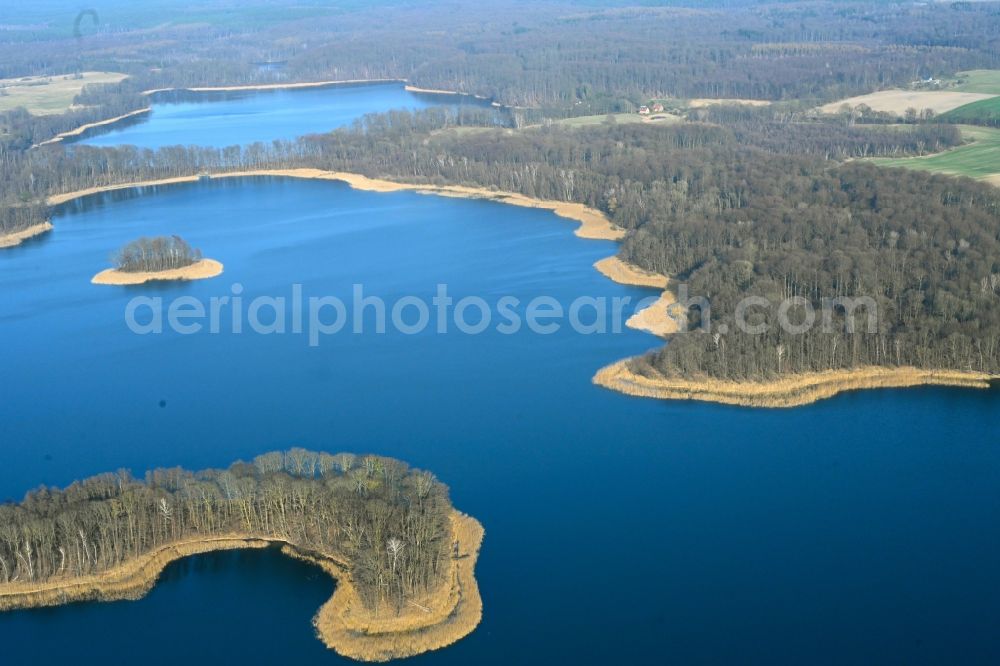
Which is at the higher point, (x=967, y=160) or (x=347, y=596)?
(x=967, y=160)

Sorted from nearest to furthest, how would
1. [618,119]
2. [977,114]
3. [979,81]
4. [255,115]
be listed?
[977,114] < [618,119] < [979,81] < [255,115]

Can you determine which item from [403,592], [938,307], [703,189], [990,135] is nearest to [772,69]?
[990,135]

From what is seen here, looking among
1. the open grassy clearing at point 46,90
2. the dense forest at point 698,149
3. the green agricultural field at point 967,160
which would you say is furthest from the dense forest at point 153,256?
the open grassy clearing at point 46,90

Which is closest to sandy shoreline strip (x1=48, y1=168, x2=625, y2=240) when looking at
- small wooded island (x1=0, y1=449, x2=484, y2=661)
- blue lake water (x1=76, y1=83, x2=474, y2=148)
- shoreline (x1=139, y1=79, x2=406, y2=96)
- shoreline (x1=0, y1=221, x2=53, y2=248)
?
shoreline (x1=0, y1=221, x2=53, y2=248)

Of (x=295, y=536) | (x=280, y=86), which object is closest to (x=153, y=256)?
(x=295, y=536)

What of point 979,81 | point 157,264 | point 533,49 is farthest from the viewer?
point 533,49

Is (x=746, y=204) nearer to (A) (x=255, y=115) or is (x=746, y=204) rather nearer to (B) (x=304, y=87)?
(A) (x=255, y=115)
